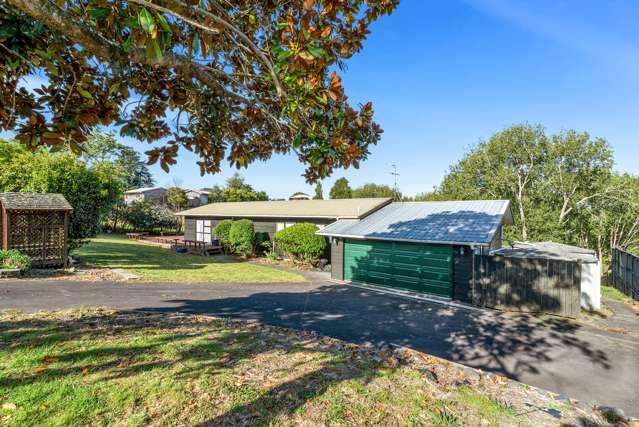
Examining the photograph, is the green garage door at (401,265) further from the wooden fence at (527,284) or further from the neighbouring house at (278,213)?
the neighbouring house at (278,213)

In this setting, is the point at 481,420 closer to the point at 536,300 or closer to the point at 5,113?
the point at 5,113

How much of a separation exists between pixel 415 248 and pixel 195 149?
400 inches

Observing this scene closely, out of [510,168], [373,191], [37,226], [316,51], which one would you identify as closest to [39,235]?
[37,226]

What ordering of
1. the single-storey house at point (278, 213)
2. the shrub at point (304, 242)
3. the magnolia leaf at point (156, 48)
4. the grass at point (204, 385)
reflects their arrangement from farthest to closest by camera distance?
the single-storey house at point (278, 213) < the shrub at point (304, 242) < the grass at point (204, 385) < the magnolia leaf at point (156, 48)

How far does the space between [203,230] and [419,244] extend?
20291 millimetres

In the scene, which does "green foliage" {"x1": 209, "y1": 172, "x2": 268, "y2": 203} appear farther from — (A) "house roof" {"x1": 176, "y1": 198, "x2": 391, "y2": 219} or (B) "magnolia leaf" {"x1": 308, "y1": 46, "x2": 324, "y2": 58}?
(B) "magnolia leaf" {"x1": 308, "y1": 46, "x2": 324, "y2": 58}

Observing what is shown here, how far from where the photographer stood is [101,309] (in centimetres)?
793

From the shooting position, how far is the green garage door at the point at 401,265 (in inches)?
483

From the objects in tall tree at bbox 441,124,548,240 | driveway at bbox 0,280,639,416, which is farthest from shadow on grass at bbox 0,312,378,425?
tall tree at bbox 441,124,548,240

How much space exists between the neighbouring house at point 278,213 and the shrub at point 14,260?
1274cm

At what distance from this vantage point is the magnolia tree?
3404 mm

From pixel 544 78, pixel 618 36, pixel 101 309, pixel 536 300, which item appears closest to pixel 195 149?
pixel 101 309

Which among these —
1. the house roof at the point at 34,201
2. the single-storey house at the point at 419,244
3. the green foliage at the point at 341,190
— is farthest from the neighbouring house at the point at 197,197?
the single-storey house at the point at 419,244

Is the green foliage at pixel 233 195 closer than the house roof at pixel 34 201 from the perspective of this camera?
No
